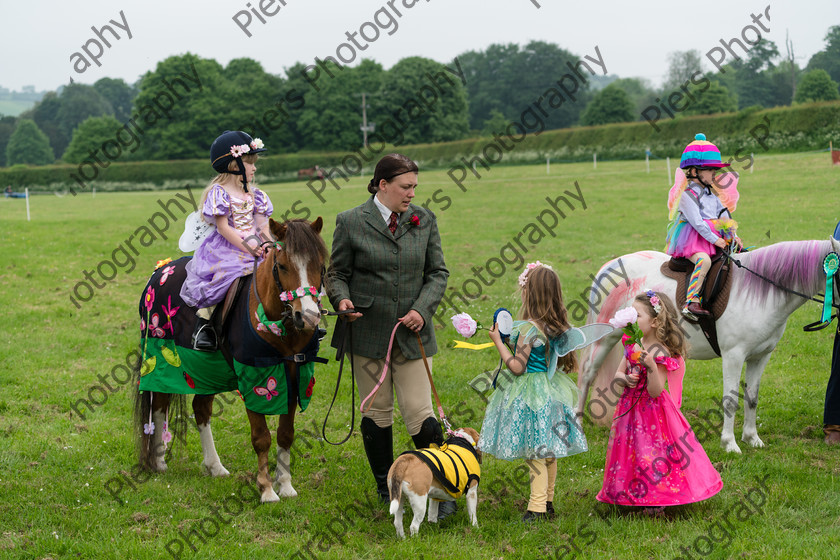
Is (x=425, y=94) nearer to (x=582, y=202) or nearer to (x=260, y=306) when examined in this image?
(x=582, y=202)

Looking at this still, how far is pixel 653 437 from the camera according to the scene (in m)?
4.73

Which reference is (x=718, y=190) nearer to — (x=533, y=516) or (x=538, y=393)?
(x=538, y=393)

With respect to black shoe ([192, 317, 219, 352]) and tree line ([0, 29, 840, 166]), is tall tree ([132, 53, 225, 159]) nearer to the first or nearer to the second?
tree line ([0, 29, 840, 166])

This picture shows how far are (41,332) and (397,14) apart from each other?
7.74m

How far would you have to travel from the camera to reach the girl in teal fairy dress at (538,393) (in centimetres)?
461

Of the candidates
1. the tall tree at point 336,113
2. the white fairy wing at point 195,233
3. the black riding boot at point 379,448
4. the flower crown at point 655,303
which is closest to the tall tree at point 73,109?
the tall tree at point 336,113

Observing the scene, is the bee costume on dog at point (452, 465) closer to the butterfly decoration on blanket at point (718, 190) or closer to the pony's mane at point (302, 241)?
the pony's mane at point (302, 241)

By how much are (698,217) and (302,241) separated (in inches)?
142

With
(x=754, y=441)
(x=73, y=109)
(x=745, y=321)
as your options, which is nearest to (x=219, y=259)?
(x=745, y=321)

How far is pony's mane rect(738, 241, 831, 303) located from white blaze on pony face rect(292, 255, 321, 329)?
12.6 feet

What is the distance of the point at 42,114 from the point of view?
95.4 m

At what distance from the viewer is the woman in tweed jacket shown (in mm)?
4703

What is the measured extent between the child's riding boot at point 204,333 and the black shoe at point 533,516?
2584 mm

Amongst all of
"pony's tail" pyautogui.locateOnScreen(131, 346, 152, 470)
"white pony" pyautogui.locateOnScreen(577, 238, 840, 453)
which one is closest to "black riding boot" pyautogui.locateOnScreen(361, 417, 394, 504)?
"pony's tail" pyautogui.locateOnScreen(131, 346, 152, 470)
